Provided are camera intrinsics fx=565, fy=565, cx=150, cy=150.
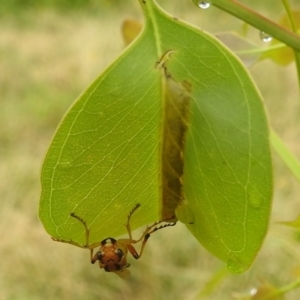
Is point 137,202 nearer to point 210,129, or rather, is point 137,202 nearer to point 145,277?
point 210,129

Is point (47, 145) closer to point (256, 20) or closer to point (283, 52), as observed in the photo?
point (283, 52)

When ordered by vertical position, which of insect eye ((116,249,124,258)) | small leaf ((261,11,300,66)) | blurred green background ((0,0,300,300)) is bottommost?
insect eye ((116,249,124,258))

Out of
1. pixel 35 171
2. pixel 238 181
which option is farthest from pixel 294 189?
pixel 238 181

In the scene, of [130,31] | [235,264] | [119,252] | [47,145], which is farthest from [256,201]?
[47,145]

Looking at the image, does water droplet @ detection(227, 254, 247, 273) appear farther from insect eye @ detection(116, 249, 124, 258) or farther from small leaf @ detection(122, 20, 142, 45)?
small leaf @ detection(122, 20, 142, 45)

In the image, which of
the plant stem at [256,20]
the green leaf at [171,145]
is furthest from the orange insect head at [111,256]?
the plant stem at [256,20]

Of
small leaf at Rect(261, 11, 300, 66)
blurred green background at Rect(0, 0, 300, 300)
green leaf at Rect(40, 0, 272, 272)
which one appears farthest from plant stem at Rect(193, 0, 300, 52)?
blurred green background at Rect(0, 0, 300, 300)

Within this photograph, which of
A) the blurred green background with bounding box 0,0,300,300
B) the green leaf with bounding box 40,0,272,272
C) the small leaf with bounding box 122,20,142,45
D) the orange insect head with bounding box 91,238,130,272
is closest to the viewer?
→ the green leaf with bounding box 40,0,272,272
